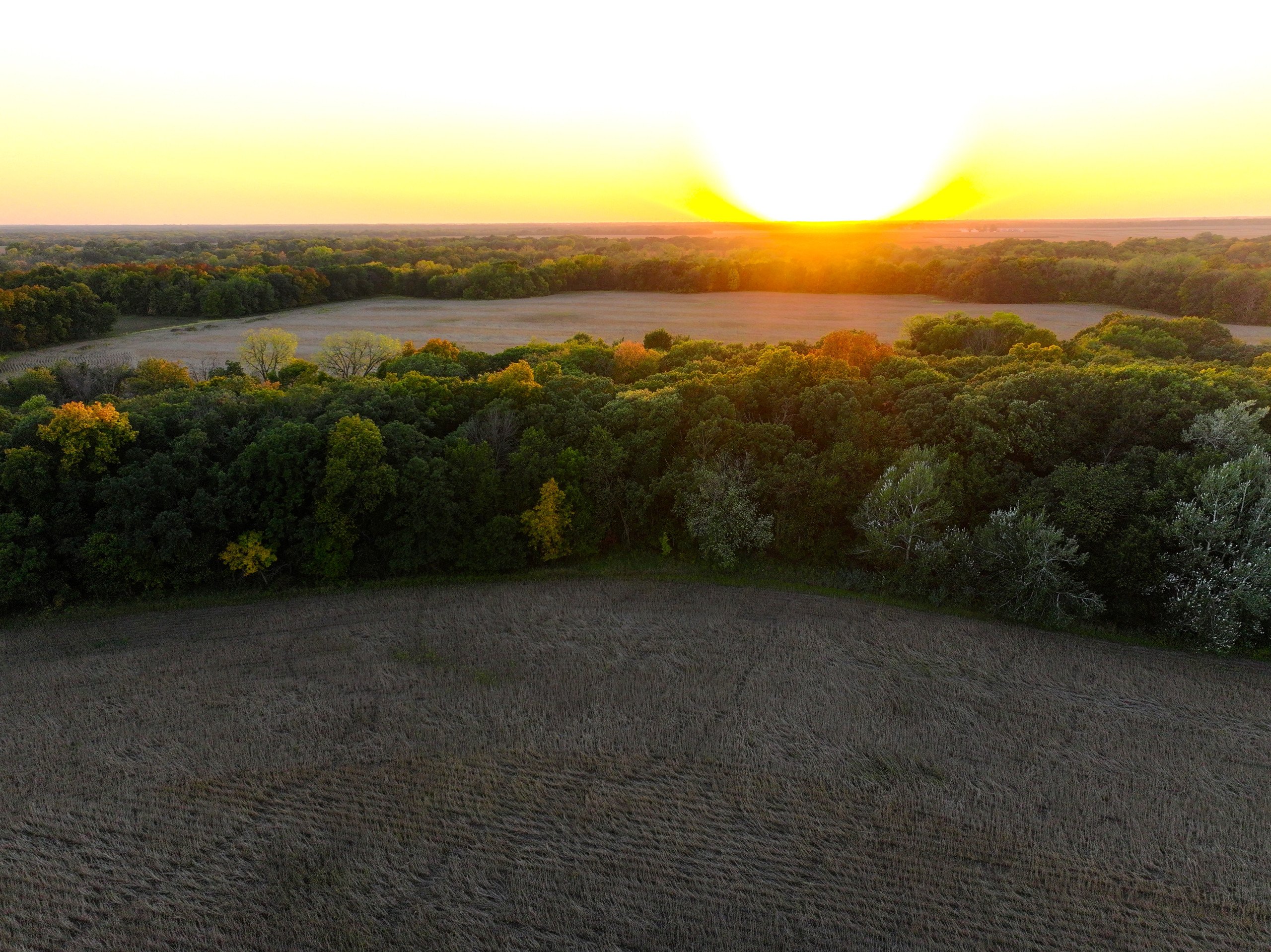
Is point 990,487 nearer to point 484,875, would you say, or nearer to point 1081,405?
point 1081,405

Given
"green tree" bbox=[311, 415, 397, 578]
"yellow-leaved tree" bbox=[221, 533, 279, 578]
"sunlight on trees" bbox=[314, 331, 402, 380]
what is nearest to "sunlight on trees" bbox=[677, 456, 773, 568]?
"green tree" bbox=[311, 415, 397, 578]

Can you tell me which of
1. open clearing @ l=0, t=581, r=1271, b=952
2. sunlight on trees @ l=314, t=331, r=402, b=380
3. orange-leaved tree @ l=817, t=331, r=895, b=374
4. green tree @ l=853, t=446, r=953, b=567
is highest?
orange-leaved tree @ l=817, t=331, r=895, b=374

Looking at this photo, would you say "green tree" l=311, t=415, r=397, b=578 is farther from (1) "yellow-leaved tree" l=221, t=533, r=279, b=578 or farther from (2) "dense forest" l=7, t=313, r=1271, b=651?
(1) "yellow-leaved tree" l=221, t=533, r=279, b=578

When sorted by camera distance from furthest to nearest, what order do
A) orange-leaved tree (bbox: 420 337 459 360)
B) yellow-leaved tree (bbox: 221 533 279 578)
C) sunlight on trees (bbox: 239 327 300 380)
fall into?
sunlight on trees (bbox: 239 327 300 380) < orange-leaved tree (bbox: 420 337 459 360) < yellow-leaved tree (bbox: 221 533 279 578)

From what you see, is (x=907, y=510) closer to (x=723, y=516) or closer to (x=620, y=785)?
(x=723, y=516)

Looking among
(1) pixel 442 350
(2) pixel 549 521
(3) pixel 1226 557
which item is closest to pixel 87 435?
(2) pixel 549 521
